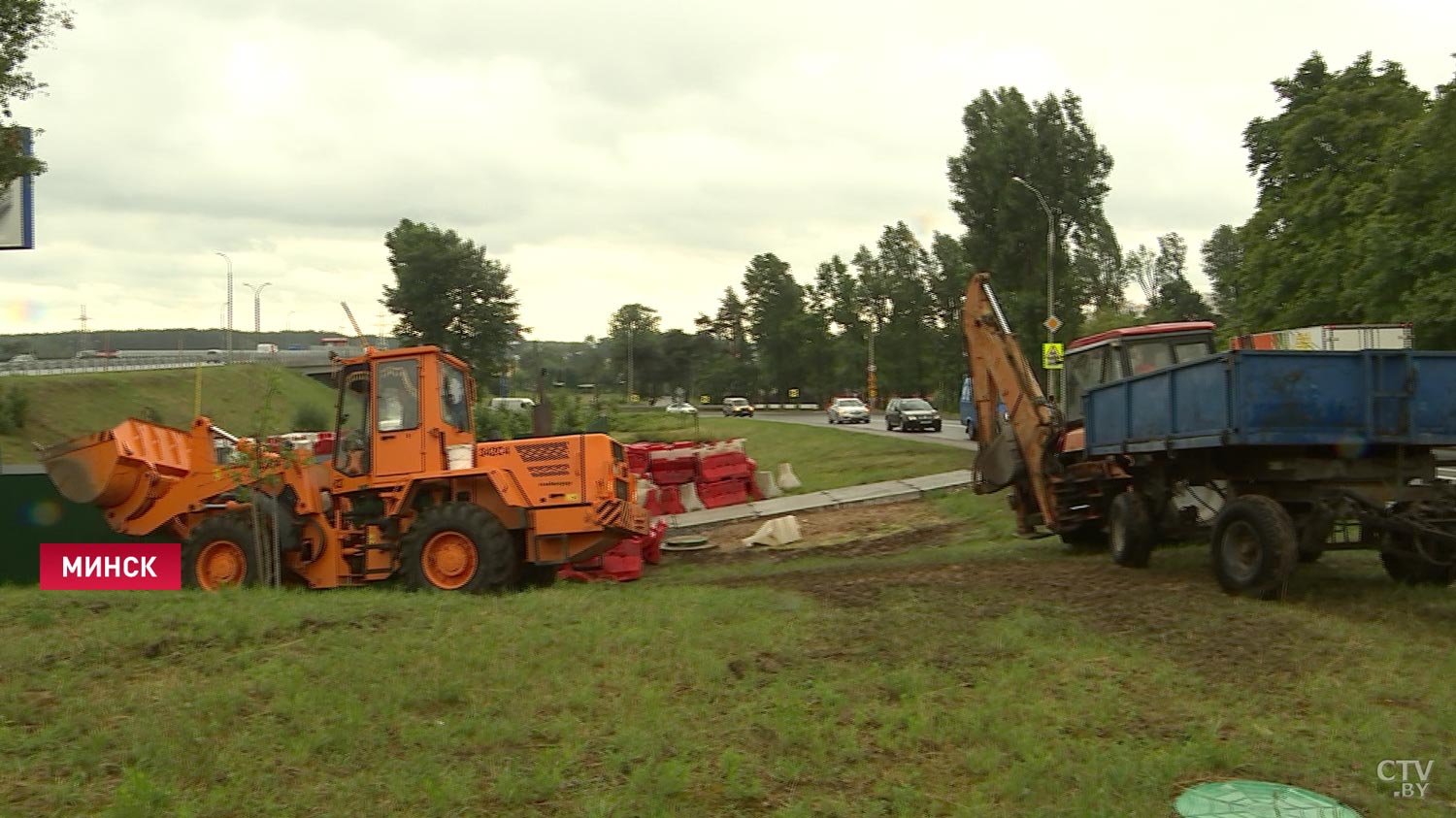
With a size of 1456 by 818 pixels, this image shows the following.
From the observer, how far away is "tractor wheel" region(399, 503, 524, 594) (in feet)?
38.7

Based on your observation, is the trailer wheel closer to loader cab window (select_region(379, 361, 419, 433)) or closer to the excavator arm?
the excavator arm

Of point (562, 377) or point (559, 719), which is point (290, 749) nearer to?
point (559, 719)

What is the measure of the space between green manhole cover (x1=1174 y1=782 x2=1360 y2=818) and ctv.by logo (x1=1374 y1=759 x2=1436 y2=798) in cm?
39

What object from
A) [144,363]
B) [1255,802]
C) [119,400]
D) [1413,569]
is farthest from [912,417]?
[144,363]

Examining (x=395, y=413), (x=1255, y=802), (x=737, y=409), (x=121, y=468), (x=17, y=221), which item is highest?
(x=17, y=221)

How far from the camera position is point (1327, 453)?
9695 mm

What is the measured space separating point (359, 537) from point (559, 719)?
6.80 meters

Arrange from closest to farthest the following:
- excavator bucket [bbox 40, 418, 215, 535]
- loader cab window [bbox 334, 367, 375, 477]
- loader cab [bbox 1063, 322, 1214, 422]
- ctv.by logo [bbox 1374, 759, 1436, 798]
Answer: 1. ctv.by logo [bbox 1374, 759, 1436, 798]
2. excavator bucket [bbox 40, 418, 215, 535]
3. loader cab window [bbox 334, 367, 375, 477]
4. loader cab [bbox 1063, 322, 1214, 422]

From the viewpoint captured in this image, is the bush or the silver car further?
the silver car

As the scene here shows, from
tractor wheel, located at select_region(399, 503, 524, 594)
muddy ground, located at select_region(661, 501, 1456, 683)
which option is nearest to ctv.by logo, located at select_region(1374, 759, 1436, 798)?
muddy ground, located at select_region(661, 501, 1456, 683)

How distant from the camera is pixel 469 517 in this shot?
469 inches

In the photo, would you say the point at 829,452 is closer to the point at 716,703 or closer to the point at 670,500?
the point at 670,500

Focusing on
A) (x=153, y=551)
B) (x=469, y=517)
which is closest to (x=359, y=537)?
(x=469, y=517)

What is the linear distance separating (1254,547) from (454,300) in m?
54.8
